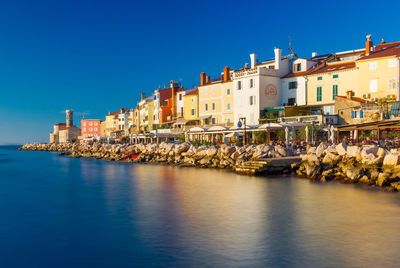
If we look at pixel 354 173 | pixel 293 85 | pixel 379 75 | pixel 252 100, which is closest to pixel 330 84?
pixel 293 85

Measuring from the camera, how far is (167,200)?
19.8m

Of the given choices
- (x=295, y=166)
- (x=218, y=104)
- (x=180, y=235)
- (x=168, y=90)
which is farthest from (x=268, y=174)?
(x=168, y=90)

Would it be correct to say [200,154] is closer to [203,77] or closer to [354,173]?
[354,173]

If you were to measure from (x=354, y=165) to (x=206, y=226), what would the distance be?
1200cm

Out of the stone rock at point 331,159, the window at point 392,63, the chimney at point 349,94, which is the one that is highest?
the window at point 392,63

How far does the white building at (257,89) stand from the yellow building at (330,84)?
14.8ft

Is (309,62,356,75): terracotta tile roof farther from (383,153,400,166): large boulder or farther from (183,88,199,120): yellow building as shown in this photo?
(383,153,400,166): large boulder

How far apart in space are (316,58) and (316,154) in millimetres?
29118

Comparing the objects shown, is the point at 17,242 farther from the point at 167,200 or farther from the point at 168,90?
the point at 168,90

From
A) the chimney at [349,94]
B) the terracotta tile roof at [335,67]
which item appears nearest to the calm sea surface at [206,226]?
the chimney at [349,94]

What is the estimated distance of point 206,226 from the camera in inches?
551

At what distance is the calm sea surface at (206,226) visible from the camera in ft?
34.4

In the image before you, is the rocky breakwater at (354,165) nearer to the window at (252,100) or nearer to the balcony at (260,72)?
the window at (252,100)

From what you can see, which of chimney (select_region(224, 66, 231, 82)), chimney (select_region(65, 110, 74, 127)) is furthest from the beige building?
chimney (select_region(224, 66, 231, 82))
